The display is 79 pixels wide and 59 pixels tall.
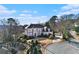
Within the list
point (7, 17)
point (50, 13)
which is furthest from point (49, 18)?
point (7, 17)

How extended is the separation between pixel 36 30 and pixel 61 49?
0.26 meters

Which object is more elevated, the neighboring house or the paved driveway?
the neighboring house

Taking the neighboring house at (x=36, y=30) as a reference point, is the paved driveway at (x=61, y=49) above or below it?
below

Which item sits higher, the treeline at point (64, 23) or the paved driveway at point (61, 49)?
the treeline at point (64, 23)

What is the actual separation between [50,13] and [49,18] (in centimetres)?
4

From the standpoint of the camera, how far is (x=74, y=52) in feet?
14.9

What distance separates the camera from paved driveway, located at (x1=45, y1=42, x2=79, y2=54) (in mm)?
4531

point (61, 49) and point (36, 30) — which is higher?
point (36, 30)

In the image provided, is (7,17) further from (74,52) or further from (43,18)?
(74,52)

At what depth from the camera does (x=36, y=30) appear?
178 inches

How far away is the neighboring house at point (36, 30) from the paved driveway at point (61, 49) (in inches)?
4.9

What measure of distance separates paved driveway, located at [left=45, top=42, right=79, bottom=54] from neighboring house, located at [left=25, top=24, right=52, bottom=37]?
124 mm

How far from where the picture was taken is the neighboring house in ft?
14.9

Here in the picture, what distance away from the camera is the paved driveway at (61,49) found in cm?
453
